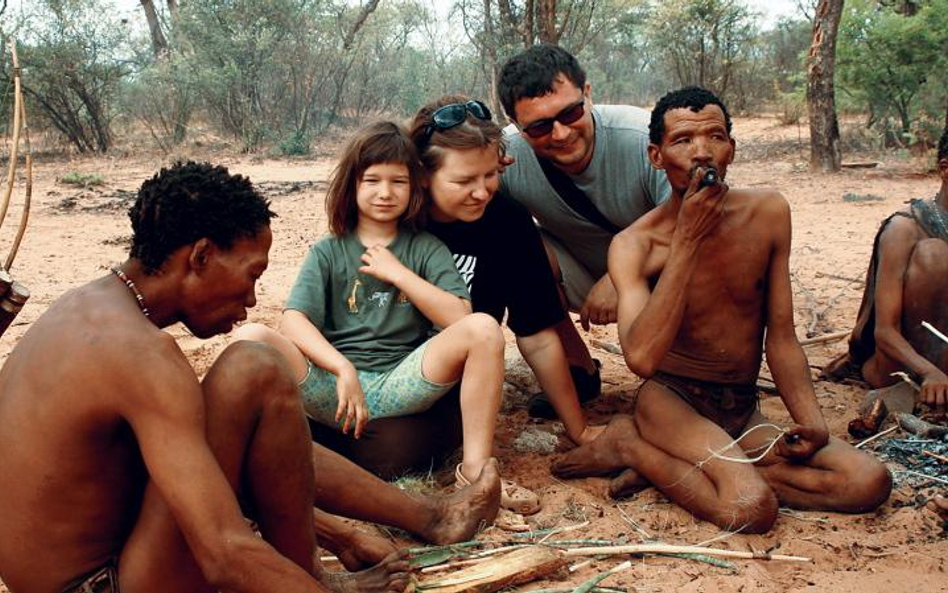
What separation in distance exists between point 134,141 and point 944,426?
16678mm

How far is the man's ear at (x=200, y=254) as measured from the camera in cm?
209

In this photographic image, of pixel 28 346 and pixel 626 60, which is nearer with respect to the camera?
pixel 28 346

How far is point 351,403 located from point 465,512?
536 millimetres

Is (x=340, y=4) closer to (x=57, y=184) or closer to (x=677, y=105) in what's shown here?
(x=57, y=184)

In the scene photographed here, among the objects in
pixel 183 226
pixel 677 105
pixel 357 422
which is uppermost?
pixel 677 105

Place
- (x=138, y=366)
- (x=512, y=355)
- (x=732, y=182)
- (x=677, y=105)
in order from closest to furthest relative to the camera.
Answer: (x=138, y=366) < (x=677, y=105) < (x=512, y=355) < (x=732, y=182)

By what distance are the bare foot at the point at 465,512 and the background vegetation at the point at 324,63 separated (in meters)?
8.51

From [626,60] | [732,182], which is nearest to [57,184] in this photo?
[732,182]

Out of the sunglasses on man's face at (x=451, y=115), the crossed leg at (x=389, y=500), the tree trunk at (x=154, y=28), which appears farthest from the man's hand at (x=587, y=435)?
the tree trunk at (x=154, y=28)

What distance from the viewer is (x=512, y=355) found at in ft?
16.6

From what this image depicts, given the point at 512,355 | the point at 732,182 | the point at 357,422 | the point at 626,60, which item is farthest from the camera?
the point at 626,60

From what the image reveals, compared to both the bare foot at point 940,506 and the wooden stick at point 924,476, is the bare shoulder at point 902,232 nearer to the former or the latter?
the wooden stick at point 924,476

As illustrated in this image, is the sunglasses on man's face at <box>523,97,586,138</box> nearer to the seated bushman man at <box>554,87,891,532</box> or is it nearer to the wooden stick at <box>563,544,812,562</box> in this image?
the seated bushman man at <box>554,87,891,532</box>

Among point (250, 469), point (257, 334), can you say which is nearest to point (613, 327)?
point (257, 334)
